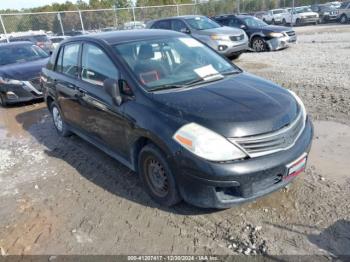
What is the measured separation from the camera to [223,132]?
290cm

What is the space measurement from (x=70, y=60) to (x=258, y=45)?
1093 cm

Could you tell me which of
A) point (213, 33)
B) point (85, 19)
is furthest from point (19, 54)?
point (85, 19)

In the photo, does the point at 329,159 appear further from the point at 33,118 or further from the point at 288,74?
the point at 33,118

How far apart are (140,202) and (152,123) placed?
3.26 feet

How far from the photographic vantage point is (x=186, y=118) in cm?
304

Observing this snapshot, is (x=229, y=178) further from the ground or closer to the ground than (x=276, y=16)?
closer to the ground

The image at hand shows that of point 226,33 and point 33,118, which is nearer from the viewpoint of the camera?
point 33,118

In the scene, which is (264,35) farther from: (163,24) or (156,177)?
(156,177)

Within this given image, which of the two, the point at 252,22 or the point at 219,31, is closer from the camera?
the point at 219,31

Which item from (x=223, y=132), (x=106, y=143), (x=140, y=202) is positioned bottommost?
(x=140, y=202)

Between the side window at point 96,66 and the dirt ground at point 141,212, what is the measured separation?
1233 mm

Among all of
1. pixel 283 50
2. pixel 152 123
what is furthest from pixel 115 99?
pixel 283 50

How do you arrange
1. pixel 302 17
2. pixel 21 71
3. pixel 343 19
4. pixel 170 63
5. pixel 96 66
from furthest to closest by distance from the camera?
pixel 302 17 < pixel 343 19 < pixel 21 71 < pixel 96 66 < pixel 170 63

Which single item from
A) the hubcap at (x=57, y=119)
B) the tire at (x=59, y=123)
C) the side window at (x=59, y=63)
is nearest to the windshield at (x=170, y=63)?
the side window at (x=59, y=63)
